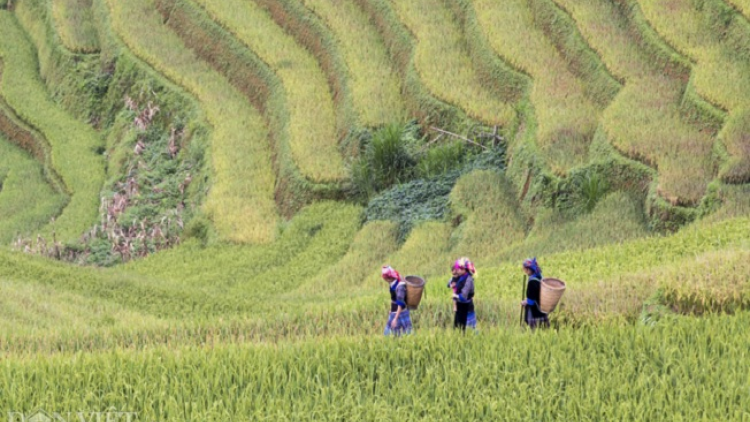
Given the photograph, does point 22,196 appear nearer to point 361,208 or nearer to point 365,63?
point 365,63

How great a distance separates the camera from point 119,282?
18578mm

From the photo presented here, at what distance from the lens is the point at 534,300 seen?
11.7m

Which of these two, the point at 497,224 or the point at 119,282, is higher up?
the point at 497,224

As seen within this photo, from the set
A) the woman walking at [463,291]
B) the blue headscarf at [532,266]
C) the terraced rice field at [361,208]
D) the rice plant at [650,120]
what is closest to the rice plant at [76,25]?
the terraced rice field at [361,208]

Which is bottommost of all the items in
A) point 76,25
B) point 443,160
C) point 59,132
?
point 443,160

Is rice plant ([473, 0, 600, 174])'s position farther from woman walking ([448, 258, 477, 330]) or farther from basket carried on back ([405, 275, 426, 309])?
basket carried on back ([405, 275, 426, 309])

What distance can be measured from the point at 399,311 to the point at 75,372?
340cm

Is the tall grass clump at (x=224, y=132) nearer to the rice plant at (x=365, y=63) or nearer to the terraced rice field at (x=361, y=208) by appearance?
the terraced rice field at (x=361, y=208)

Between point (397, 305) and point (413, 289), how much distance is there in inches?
12.3

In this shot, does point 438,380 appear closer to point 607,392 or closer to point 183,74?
point 607,392

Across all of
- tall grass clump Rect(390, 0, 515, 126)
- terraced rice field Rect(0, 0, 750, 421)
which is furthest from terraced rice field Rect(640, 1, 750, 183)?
tall grass clump Rect(390, 0, 515, 126)

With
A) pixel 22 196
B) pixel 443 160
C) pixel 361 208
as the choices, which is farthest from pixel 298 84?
pixel 22 196

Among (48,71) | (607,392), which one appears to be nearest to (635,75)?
(607,392)

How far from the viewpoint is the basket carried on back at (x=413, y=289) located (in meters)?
11.5
